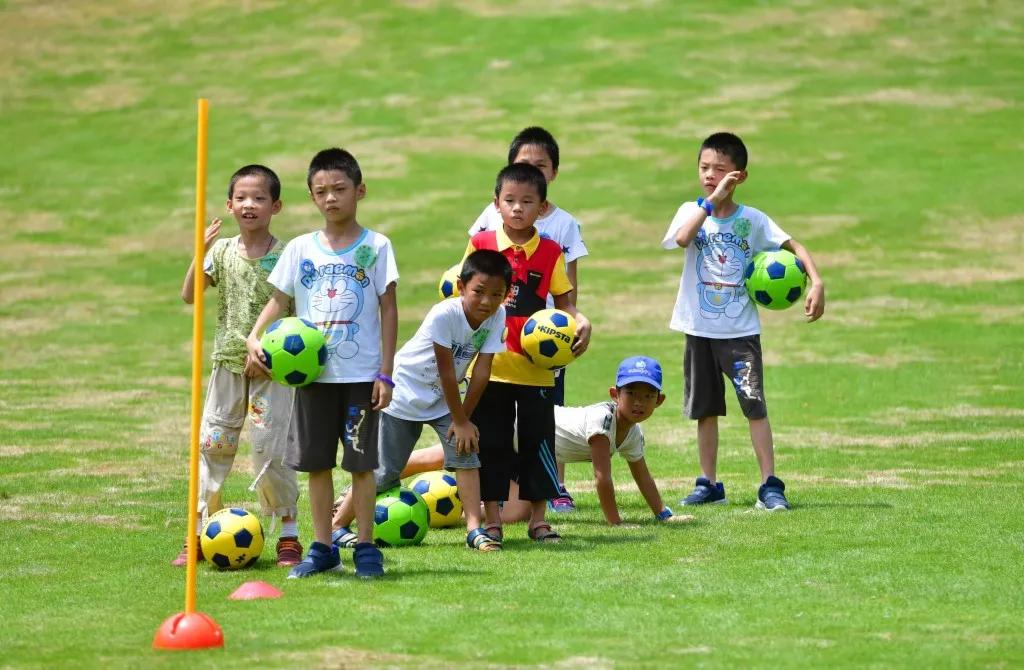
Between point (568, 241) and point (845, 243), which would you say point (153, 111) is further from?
point (568, 241)

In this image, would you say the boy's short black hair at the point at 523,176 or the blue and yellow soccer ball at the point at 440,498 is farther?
the blue and yellow soccer ball at the point at 440,498

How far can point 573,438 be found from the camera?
31.0 ft

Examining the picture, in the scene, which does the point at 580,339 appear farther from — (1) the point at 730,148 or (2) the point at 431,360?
(1) the point at 730,148

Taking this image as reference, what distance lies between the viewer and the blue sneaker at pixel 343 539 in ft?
27.9

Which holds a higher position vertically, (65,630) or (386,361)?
(386,361)

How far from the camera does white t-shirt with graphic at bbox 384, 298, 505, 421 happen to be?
8125 mm

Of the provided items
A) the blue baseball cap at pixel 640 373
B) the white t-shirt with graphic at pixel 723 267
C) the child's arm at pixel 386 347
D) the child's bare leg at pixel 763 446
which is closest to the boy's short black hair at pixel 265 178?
the child's arm at pixel 386 347

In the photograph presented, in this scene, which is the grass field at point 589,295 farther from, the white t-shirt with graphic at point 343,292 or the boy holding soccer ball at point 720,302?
the white t-shirt with graphic at point 343,292

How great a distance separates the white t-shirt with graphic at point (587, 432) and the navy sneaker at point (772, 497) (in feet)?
2.83

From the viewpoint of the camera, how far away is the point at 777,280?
9.62 m

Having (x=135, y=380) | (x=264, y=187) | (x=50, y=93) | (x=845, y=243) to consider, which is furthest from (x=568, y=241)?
(x=50, y=93)

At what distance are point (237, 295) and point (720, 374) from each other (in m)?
3.31

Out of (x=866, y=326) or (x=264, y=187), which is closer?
(x=264, y=187)

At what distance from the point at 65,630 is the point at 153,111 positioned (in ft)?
96.1
